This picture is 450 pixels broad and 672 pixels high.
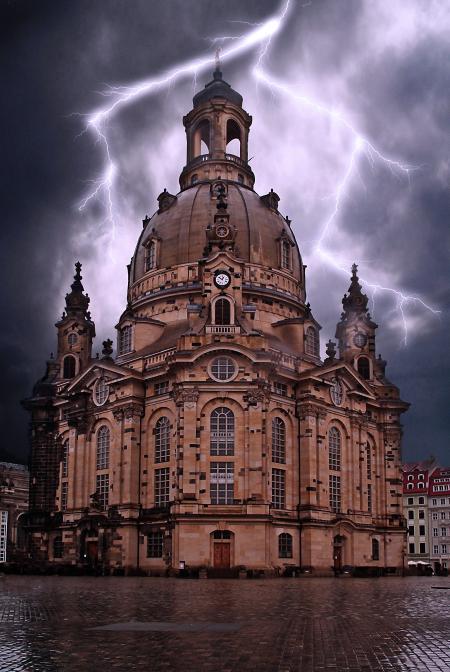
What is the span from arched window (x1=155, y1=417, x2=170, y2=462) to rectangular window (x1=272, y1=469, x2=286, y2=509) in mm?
9761

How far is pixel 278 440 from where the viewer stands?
241 ft

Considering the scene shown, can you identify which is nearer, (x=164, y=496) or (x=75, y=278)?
(x=164, y=496)

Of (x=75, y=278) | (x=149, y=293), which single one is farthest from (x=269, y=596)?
(x=75, y=278)

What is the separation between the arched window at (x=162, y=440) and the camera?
7294 centimetres

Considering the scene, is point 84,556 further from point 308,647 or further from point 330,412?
point 308,647

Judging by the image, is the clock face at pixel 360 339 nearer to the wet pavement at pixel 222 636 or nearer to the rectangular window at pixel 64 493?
the rectangular window at pixel 64 493

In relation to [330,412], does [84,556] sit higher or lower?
lower

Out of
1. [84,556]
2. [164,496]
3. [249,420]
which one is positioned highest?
[249,420]

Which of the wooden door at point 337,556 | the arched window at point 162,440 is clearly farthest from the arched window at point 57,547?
the wooden door at point 337,556

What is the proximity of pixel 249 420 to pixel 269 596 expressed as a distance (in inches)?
1416

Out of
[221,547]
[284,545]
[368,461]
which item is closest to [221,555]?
[221,547]

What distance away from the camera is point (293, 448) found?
74.8 m

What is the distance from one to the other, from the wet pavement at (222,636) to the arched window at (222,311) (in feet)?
148

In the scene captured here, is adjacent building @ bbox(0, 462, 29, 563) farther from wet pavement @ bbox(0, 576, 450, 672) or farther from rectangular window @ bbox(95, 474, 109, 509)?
wet pavement @ bbox(0, 576, 450, 672)
